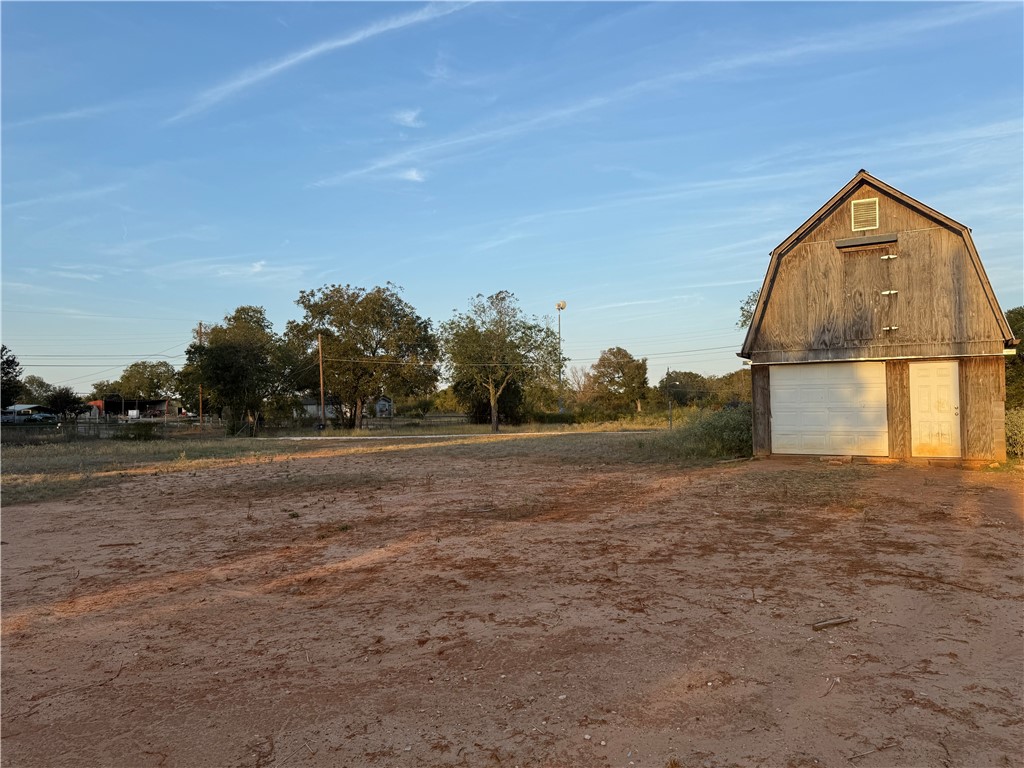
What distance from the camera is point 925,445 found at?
1516 centimetres

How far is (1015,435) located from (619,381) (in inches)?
1796

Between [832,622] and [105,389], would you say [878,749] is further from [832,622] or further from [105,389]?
[105,389]

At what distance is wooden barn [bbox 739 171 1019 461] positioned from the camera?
14789 mm

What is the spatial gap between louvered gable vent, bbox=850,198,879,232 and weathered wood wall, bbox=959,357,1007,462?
388 cm

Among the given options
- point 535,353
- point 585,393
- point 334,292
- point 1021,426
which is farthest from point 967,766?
point 585,393

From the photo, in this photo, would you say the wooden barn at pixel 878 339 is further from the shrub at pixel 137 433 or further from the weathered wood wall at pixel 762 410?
the shrub at pixel 137 433

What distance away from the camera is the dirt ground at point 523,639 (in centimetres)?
328

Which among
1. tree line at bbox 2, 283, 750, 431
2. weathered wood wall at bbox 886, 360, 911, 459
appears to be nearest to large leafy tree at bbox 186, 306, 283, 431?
tree line at bbox 2, 283, 750, 431

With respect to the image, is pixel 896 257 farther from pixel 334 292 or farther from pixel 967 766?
pixel 334 292

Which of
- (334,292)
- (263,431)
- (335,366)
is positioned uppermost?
(334,292)

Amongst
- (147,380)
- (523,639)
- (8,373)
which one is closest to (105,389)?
(147,380)

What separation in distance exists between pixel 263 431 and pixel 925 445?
42.5m

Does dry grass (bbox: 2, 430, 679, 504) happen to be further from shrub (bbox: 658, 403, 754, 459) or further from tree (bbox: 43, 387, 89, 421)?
tree (bbox: 43, 387, 89, 421)

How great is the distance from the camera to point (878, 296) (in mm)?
15836
